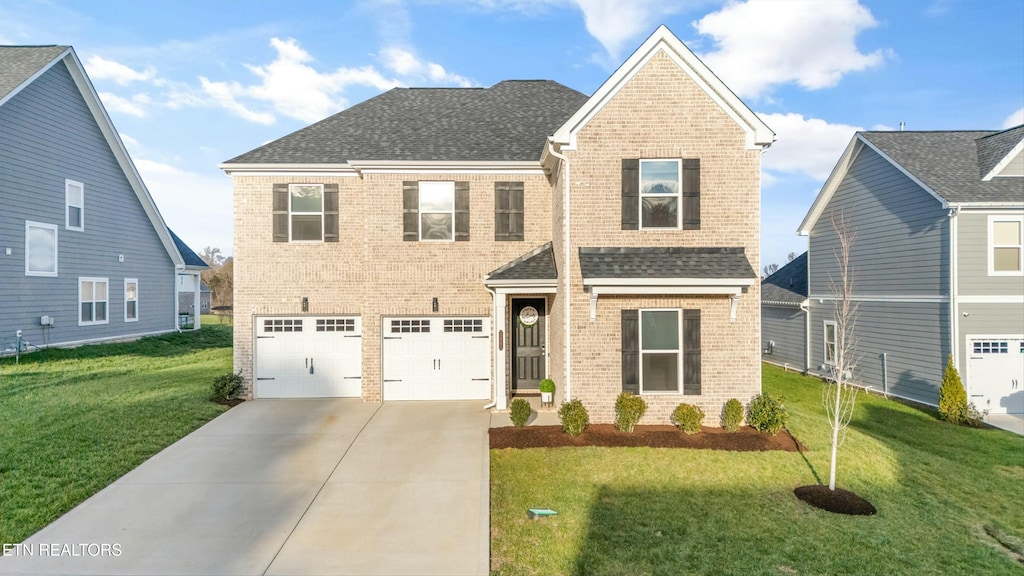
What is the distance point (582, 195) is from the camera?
1001 cm

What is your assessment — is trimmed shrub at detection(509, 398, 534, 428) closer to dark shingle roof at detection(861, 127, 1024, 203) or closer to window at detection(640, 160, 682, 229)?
window at detection(640, 160, 682, 229)

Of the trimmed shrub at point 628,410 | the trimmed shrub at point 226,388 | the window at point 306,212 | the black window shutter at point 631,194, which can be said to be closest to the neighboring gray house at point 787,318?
the black window shutter at point 631,194

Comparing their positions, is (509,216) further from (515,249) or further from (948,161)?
(948,161)

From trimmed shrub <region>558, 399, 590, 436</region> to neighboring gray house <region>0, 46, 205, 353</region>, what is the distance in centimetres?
1809

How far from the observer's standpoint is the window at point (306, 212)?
12.2 m

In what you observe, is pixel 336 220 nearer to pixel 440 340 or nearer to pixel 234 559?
pixel 440 340

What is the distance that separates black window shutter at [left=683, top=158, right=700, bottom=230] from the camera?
9.98 m

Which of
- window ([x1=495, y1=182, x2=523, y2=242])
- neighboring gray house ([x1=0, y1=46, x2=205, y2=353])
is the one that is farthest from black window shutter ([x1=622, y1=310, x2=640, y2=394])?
neighboring gray house ([x1=0, y1=46, x2=205, y2=353])

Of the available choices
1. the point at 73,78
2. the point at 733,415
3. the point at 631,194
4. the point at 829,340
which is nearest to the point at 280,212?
the point at 631,194

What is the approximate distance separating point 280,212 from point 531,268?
649cm

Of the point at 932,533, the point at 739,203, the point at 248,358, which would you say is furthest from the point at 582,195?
the point at 248,358

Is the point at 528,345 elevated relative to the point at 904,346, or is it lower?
elevated

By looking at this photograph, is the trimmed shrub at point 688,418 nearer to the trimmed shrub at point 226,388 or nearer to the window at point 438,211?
the window at point 438,211

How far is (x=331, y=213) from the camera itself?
12250mm
